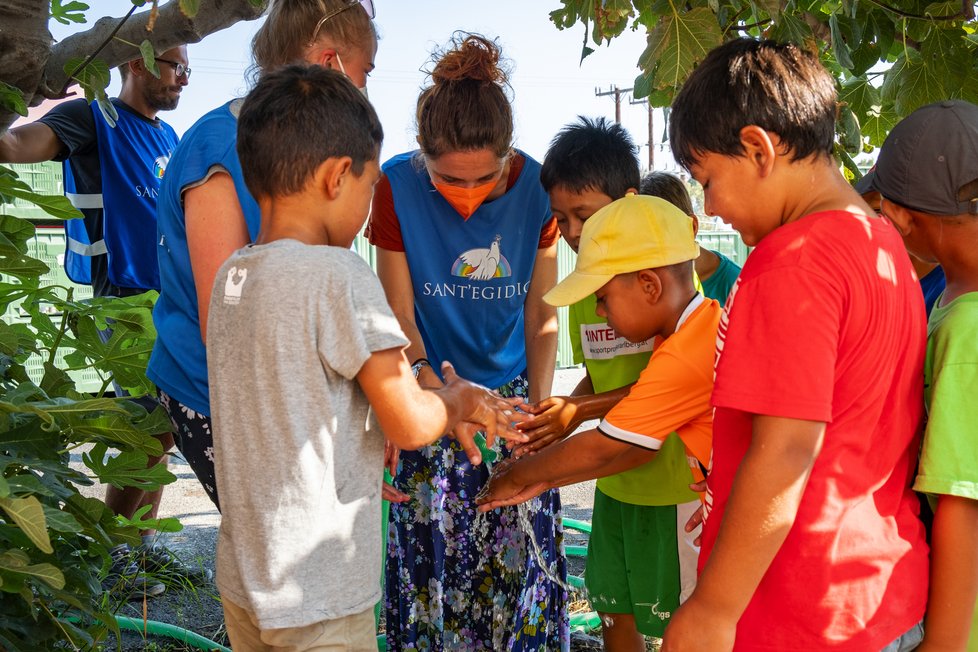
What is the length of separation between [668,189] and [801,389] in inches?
70.0

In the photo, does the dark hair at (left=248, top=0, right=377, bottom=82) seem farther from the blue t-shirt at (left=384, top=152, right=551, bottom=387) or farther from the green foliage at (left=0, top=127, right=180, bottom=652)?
the green foliage at (left=0, top=127, right=180, bottom=652)

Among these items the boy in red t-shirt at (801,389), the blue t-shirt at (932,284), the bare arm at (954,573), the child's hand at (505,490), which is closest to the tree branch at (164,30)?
the child's hand at (505,490)

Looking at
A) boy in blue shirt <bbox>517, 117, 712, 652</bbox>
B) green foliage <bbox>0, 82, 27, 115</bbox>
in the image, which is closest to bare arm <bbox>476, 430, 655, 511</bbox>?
boy in blue shirt <bbox>517, 117, 712, 652</bbox>

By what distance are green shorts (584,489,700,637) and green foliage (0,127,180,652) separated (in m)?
1.22

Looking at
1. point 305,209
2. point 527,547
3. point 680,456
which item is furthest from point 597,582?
point 305,209

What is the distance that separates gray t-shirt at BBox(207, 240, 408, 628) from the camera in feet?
5.45

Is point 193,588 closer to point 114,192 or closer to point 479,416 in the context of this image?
point 114,192

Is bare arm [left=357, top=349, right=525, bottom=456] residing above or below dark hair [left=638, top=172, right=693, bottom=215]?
below

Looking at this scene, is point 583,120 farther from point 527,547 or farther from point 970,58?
point 527,547

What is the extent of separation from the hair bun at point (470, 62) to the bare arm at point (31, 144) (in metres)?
1.95

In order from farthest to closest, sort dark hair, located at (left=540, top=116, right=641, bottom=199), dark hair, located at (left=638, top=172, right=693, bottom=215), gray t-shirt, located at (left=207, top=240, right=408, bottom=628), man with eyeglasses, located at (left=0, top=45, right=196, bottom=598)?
man with eyeglasses, located at (left=0, top=45, right=196, bottom=598)
dark hair, located at (left=638, top=172, right=693, bottom=215)
dark hair, located at (left=540, top=116, right=641, bottom=199)
gray t-shirt, located at (left=207, top=240, right=408, bottom=628)

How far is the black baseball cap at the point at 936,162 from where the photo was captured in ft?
5.59

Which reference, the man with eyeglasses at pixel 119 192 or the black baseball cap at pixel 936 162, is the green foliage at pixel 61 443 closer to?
the man with eyeglasses at pixel 119 192

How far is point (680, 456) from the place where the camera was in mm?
2568
